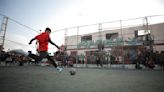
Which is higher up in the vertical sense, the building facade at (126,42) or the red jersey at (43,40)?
the building facade at (126,42)

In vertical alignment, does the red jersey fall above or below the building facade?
below

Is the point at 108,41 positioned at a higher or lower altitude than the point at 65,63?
higher

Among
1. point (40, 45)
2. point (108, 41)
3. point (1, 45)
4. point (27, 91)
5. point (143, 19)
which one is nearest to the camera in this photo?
point (27, 91)

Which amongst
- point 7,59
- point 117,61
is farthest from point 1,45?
point 117,61

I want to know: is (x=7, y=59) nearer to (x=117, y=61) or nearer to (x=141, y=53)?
(x=117, y=61)

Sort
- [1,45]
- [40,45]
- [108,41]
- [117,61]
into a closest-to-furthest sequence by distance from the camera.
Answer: [40,45] < [1,45] < [117,61] < [108,41]

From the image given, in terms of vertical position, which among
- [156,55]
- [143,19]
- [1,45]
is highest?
[143,19]

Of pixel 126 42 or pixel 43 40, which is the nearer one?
pixel 43 40

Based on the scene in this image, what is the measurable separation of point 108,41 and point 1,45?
603 inches

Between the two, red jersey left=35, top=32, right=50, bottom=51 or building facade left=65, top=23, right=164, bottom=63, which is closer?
red jersey left=35, top=32, right=50, bottom=51

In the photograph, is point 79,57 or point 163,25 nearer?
point 79,57

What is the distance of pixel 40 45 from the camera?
15.2ft

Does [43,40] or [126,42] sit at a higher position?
[126,42]

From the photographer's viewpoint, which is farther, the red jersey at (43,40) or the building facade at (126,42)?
the building facade at (126,42)
